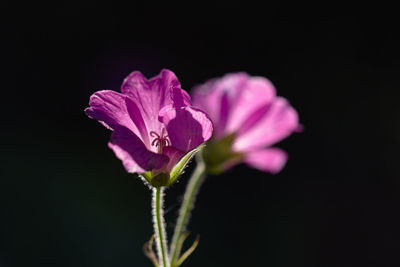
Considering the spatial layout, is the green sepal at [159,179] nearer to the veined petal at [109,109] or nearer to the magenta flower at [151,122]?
the magenta flower at [151,122]

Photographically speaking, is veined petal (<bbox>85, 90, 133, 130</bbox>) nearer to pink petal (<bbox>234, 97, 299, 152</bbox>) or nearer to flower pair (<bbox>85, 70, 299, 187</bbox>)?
flower pair (<bbox>85, 70, 299, 187</bbox>)

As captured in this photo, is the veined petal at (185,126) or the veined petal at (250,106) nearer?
the veined petal at (185,126)

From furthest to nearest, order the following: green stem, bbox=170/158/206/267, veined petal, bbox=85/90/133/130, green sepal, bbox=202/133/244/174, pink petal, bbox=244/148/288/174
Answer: pink petal, bbox=244/148/288/174, green sepal, bbox=202/133/244/174, green stem, bbox=170/158/206/267, veined petal, bbox=85/90/133/130

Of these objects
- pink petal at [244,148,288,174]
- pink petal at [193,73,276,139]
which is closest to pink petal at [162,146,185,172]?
pink petal at [193,73,276,139]

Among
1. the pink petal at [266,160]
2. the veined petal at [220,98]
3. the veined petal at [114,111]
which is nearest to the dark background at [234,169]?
the pink petal at [266,160]

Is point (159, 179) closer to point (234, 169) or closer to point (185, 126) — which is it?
point (185, 126)
